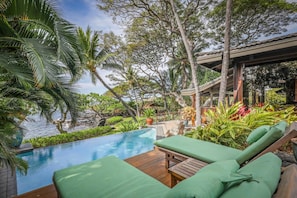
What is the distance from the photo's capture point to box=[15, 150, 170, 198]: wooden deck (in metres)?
2.72

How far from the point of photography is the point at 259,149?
6.61 feet

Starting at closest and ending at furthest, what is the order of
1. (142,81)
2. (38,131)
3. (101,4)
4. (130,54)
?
(38,131) → (101,4) → (130,54) → (142,81)

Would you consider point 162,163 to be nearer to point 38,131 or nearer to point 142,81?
point 38,131

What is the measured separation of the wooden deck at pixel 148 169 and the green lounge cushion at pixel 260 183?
6.45ft

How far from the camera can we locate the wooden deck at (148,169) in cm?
272

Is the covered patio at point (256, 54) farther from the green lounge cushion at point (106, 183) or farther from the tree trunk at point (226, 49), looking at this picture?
the green lounge cushion at point (106, 183)

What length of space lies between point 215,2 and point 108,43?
8911 mm

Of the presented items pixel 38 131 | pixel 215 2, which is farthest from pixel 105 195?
pixel 215 2

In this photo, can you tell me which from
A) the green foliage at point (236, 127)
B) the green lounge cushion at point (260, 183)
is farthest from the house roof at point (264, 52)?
the green lounge cushion at point (260, 183)

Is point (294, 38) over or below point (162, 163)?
over

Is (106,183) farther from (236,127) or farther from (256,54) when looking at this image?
(256,54)

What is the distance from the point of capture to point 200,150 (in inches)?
114

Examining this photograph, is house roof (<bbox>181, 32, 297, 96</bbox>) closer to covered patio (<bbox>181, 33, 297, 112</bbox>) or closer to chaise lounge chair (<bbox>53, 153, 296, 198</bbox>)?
covered patio (<bbox>181, 33, 297, 112</bbox>)

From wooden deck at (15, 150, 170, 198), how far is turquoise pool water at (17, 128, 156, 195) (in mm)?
2133
